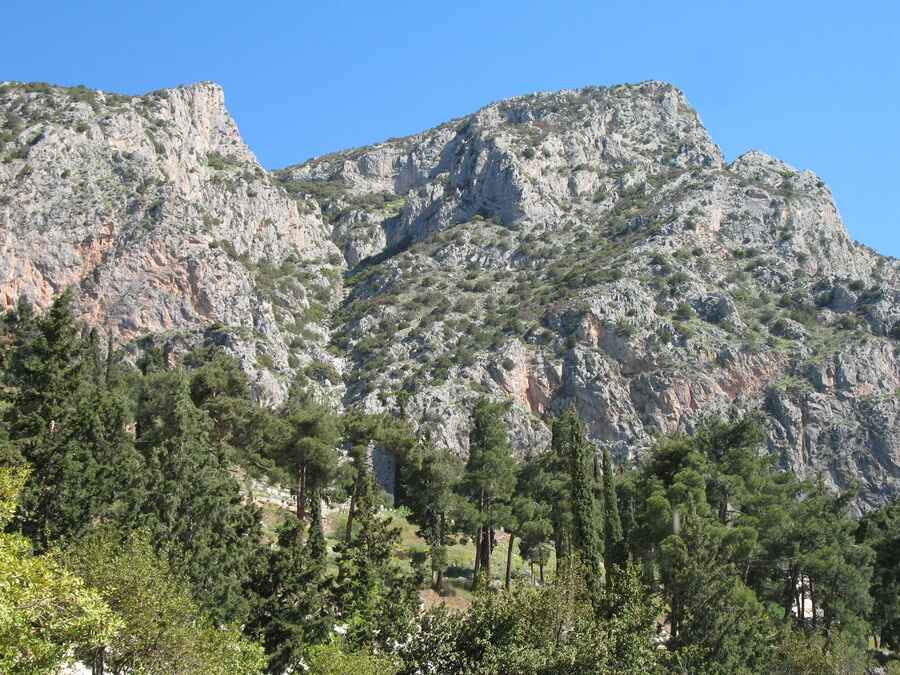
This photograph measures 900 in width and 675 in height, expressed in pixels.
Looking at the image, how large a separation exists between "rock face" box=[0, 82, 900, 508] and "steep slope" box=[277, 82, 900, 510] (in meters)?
0.39

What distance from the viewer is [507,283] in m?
157

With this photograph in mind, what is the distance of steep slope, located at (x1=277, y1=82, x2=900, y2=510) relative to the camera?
127 m

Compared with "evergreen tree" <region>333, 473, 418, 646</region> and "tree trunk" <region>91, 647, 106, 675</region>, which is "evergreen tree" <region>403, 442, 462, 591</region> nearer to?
"evergreen tree" <region>333, 473, 418, 646</region>

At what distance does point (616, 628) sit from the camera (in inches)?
1534

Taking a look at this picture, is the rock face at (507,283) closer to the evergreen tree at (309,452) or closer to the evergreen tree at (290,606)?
the evergreen tree at (309,452)

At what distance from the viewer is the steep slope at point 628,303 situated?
127 metres

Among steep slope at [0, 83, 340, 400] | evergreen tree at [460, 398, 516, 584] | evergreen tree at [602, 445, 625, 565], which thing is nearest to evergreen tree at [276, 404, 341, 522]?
evergreen tree at [460, 398, 516, 584]

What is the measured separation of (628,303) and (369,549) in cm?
9718

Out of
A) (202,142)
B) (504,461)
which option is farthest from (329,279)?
(504,461)

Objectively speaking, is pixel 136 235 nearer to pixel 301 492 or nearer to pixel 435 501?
pixel 301 492

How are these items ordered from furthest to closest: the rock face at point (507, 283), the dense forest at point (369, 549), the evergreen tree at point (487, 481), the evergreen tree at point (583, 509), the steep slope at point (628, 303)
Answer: the steep slope at point (628, 303) → the rock face at point (507, 283) → the evergreen tree at point (487, 481) → the evergreen tree at point (583, 509) → the dense forest at point (369, 549)

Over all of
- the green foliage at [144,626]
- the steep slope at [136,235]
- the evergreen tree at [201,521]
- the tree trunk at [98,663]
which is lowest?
the tree trunk at [98,663]

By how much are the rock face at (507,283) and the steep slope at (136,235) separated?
1.11 ft

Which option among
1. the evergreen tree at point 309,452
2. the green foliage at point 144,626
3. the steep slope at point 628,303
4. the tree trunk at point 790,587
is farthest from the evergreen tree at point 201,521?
the steep slope at point 628,303
